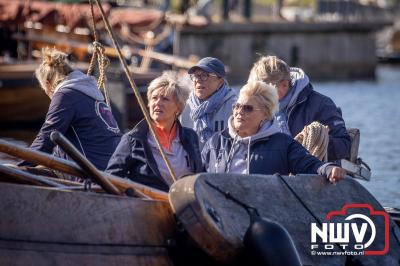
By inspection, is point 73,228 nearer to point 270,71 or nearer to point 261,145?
point 261,145

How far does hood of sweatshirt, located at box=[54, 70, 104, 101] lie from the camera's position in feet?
27.3

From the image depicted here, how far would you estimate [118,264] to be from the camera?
654 cm

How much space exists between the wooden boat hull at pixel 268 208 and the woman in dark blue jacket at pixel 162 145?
1.79 feet

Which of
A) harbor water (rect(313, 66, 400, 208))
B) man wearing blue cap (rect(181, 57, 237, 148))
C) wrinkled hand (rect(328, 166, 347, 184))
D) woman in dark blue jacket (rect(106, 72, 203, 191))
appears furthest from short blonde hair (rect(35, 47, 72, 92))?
harbor water (rect(313, 66, 400, 208))

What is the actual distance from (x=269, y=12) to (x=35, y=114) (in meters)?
40.1

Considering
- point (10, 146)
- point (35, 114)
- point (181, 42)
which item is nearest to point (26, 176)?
point (10, 146)

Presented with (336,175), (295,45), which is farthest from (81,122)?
(295,45)

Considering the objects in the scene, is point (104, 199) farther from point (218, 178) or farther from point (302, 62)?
point (302, 62)

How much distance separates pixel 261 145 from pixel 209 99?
64.4 inches

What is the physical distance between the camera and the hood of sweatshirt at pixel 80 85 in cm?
831

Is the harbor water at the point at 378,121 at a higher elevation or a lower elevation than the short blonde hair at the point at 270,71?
lower

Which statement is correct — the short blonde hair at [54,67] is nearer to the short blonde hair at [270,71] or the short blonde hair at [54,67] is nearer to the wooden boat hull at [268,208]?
the short blonde hair at [270,71]

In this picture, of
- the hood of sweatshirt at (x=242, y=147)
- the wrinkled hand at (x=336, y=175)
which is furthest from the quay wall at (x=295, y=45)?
the wrinkled hand at (x=336, y=175)

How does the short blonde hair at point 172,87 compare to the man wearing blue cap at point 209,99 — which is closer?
the short blonde hair at point 172,87
